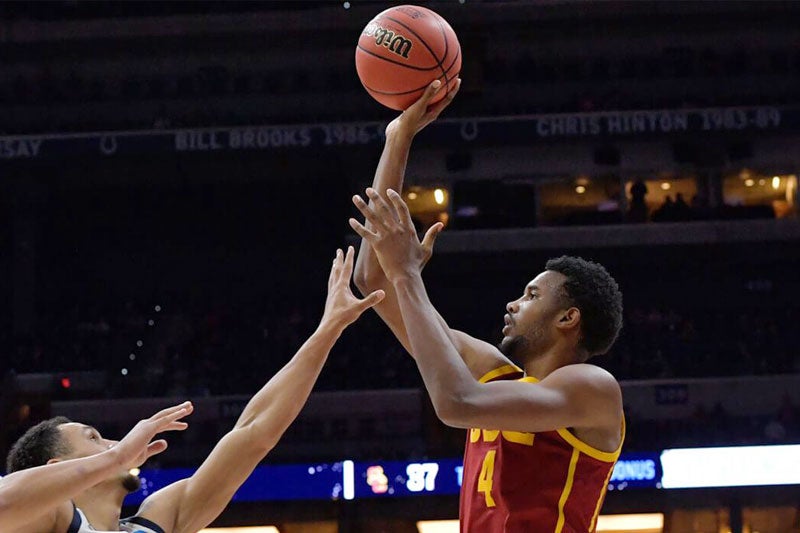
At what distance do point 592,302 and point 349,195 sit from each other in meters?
16.6

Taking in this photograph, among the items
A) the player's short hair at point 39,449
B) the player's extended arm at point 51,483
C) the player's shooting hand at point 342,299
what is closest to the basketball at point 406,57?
the player's shooting hand at point 342,299

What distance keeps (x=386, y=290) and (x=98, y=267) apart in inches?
670

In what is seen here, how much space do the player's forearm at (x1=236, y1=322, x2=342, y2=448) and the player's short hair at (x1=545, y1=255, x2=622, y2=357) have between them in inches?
38.7

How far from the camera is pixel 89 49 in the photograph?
19188 mm

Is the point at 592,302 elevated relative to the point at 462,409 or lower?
elevated

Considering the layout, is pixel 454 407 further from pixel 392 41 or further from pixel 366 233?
pixel 392 41

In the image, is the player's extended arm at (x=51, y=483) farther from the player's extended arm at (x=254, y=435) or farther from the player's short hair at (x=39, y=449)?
the player's extended arm at (x=254, y=435)

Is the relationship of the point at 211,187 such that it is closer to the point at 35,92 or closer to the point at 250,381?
the point at 35,92

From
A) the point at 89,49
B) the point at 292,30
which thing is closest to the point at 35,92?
the point at 89,49

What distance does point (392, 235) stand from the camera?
3.03m

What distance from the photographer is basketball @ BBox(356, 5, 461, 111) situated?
371 centimetres

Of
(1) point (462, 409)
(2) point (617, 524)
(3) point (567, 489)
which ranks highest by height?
(1) point (462, 409)

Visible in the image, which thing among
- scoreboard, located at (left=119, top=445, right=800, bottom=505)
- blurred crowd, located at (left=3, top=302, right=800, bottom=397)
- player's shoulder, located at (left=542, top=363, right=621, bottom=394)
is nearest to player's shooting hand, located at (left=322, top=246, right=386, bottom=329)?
player's shoulder, located at (left=542, top=363, right=621, bottom=394)

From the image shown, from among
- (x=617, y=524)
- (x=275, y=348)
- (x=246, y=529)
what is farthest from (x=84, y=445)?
(x=275, y=348)
